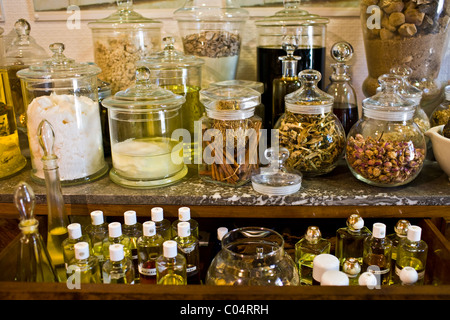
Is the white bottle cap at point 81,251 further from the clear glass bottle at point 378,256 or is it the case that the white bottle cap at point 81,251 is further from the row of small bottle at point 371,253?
the clear glass bottle at point 378,256

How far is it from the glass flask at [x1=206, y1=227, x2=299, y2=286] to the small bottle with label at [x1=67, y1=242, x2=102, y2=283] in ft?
0.73

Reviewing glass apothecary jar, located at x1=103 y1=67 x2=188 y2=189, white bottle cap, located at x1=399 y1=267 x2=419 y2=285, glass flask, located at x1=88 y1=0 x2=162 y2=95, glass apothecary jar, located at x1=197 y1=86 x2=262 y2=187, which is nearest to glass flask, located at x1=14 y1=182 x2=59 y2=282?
glass apothecary jar, located at x1=103 y1=67 x2=188 y2=189

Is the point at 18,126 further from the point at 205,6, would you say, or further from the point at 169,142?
the point at 205,6

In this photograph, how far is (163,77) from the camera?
1.26 m

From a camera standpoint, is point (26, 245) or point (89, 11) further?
point (89, 11)

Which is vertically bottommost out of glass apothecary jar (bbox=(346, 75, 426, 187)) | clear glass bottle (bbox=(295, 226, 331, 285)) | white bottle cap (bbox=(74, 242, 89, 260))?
clear glass bottle (bbox=(295, 226, 331, 285))

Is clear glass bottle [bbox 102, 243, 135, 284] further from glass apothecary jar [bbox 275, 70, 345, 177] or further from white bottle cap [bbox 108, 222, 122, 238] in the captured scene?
glass apothecary jar [bbox 275, 70, 345, 177]

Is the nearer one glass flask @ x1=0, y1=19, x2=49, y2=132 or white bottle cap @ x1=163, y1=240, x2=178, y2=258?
white bottle cap @ x1=163, y1=240, x2=178, y2=258

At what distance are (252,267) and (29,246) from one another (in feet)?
1.33

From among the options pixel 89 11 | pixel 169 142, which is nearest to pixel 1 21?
pixel 89 11

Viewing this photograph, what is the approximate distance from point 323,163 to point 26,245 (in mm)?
674

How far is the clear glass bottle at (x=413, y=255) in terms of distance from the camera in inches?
36.9

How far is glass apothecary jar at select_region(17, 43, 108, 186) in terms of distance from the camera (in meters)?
1.08
